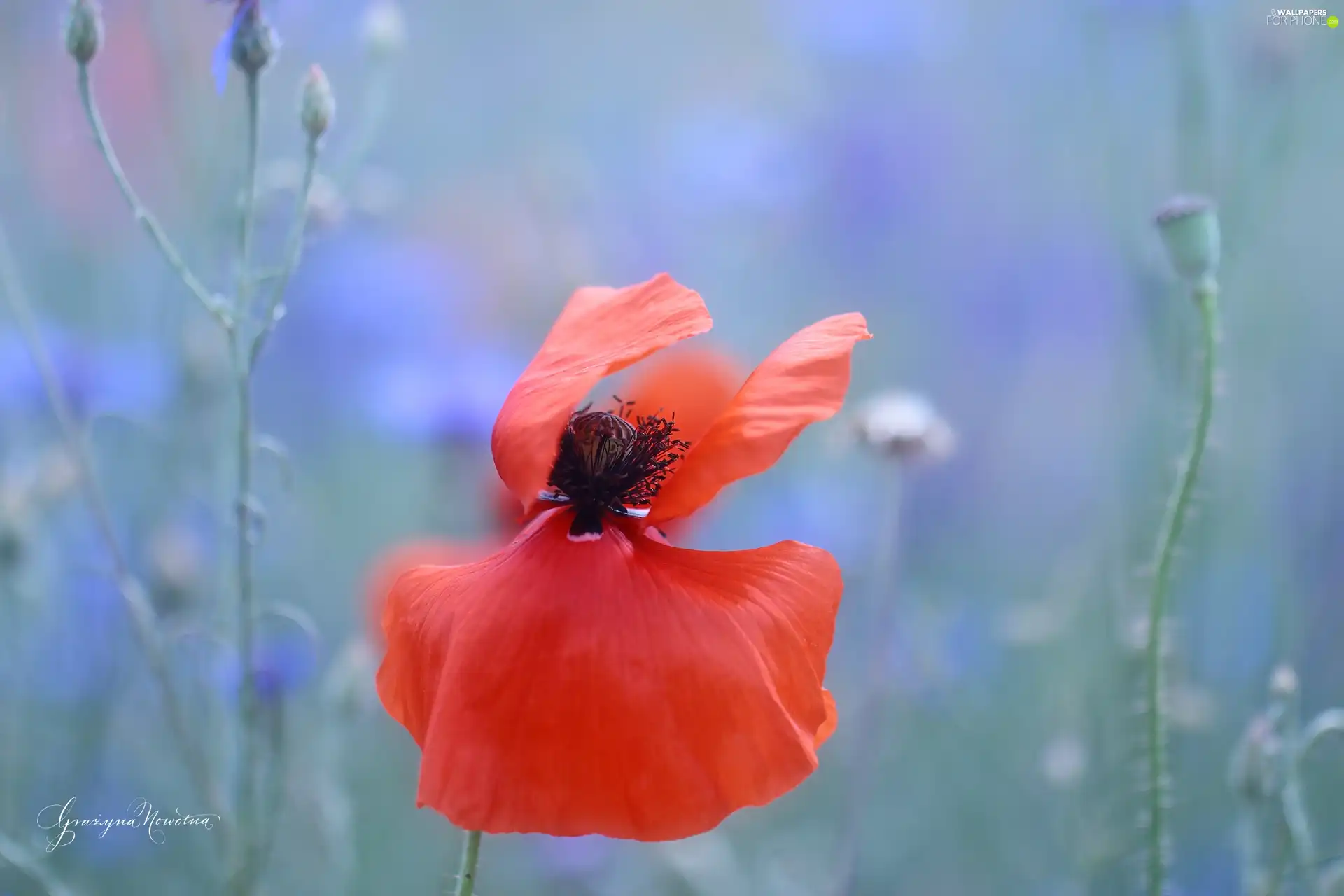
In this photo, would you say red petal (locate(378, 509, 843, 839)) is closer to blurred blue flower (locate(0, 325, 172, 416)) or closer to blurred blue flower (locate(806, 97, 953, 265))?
blurred blue flower (locate(0, 325, 172, 416))

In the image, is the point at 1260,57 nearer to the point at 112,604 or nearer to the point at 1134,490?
the point at 1134,490

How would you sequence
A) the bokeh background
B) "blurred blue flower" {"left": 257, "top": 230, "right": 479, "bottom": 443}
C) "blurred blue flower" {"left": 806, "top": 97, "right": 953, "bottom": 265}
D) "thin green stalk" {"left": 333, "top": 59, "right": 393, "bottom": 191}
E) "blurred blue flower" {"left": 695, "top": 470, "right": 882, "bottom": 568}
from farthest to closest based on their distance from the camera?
1. "blurred blue flower" {"left": 806, "top": 97, "right": 953, "bottom": 265}
2. "blurred blue flower" {"left": 257, "top": 230, "right": 479, "bottom": 443}
3. "blurred blue flower" {"left": 695, "top": 470, "right": 882, "bottom": 568}
4. the bokeh background
5. "thin green stalk" {"left": 333, "top": 59, "right": 393, "bottom": 191}

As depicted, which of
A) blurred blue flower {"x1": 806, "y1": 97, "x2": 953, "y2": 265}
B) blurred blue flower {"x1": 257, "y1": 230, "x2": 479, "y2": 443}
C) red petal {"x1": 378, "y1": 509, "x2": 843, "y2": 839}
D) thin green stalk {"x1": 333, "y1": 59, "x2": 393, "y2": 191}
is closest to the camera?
red petal {"x1": 378, "y1": 509, "x2": 843, "y2": 839}

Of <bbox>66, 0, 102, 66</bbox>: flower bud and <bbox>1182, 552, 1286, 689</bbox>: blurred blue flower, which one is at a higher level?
<bbox>66, 0, 102, 66</bbox>: flower bud

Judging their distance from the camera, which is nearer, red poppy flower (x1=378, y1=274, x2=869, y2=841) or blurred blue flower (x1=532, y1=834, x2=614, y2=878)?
red poppy flower (x1=378, y1=274, x2=869, y2=841)

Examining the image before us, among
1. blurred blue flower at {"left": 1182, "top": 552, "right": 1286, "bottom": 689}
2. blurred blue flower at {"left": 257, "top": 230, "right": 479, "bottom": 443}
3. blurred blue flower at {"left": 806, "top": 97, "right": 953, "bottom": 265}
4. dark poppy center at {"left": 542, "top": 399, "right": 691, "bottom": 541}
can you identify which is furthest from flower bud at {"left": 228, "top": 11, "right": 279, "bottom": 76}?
blurred blue flower at {"left": 806, "top": 97, "right": 953, "bottom": 265}

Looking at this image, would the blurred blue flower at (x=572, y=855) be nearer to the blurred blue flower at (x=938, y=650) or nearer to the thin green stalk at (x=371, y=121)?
the blurred blue flower at (x=938, y=650)
